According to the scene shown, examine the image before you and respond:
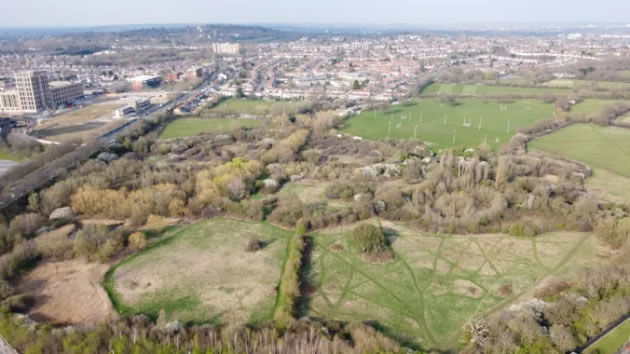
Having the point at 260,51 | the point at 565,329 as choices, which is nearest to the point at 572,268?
the point at 565,329

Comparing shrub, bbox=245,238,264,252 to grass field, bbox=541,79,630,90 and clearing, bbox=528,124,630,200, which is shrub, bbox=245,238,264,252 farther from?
grass field, bbox=541,79,630,90

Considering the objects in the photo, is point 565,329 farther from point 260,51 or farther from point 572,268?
point 260,51

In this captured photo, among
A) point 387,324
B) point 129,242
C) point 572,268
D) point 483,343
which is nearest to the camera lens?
point 483,343

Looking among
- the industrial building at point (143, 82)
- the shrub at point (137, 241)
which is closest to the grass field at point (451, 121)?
the shrub at point (137, 241)

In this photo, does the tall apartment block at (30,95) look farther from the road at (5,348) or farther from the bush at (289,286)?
the bush at (289,286)

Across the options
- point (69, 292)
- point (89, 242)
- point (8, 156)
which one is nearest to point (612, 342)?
point (69, 292)
